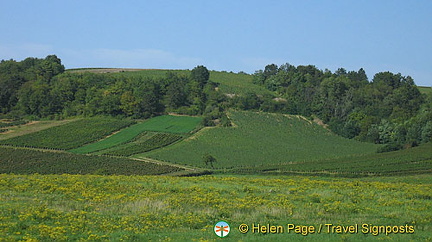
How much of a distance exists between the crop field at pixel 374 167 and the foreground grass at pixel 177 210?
114ft

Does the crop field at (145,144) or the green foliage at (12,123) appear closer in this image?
the crop field at (145,144)

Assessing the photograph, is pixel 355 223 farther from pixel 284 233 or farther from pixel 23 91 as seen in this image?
pixel 23 91

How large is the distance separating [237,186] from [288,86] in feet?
430

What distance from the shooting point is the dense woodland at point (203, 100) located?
406 ft

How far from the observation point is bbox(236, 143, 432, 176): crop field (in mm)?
68938

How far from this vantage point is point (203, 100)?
13750 cm

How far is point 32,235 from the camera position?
60.4ft

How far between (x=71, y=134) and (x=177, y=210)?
281 ft

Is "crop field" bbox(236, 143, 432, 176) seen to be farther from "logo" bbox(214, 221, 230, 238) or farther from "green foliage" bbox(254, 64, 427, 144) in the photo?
"logo" bbox(214, 221, 230, 238)

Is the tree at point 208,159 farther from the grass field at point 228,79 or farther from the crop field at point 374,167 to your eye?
the grass field at point 228,79

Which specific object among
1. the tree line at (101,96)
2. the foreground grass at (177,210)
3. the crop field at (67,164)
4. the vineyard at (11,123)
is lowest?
the crop field at (67,164)

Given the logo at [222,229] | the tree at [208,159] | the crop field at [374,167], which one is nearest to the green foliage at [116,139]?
the tree at [208,159]

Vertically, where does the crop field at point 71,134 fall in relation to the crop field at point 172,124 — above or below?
below

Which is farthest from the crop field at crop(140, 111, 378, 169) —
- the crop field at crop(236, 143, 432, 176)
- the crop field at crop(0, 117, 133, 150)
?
the crop field at crop(0, 117, 133, 150)
